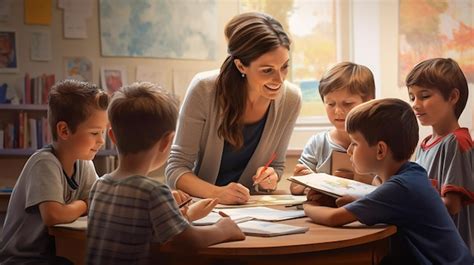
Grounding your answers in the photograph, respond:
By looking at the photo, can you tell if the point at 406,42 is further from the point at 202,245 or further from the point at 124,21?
the point at 202,245

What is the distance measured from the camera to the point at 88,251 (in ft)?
5.02

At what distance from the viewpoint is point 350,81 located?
8.07ft

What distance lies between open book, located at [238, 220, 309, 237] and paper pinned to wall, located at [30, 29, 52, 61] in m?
2.06

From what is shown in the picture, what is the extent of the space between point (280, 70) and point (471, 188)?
2.62 feet

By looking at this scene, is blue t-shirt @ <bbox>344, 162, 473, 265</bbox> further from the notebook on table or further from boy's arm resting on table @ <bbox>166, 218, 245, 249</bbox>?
the notebook on table

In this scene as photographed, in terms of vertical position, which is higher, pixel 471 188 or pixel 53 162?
pixel 53 162


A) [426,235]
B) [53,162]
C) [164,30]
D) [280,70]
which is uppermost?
[164,30]

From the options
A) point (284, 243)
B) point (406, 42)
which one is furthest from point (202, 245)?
point (406, 42)

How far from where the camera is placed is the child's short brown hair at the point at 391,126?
1833 millimetres

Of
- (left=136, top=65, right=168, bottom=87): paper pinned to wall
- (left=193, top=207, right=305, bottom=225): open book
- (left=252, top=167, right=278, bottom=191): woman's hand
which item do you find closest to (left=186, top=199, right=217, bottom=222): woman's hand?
(left=193, top=207, right=305, bottom=225): open book

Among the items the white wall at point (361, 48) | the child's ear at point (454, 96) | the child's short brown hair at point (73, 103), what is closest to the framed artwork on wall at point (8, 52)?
the white wall at point (361, 48)

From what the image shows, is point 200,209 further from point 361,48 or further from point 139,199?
point 361,48

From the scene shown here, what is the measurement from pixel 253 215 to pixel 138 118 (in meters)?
0.52

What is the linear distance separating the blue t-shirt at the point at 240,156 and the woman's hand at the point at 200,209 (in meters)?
0.78
